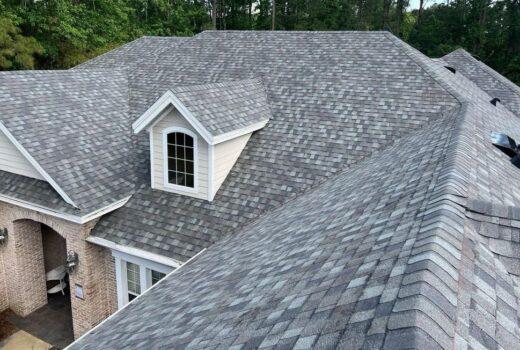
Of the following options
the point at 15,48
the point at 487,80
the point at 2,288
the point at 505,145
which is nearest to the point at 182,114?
the point at 505,145

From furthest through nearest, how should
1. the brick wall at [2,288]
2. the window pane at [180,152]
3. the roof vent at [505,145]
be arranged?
the brick wall at [2,288], the window pane at [180,152], the roof vent at [505,145]

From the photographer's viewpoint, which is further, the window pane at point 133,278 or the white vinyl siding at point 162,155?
the window pane at point 133,278

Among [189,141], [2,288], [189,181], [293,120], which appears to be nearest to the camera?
[189,141]

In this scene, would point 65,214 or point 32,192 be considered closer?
point 65,214

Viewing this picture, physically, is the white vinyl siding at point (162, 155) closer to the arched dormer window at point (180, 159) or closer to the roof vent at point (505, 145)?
the arched dormer window at point (180, 159)

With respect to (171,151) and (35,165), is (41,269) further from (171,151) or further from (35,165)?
(171,151)

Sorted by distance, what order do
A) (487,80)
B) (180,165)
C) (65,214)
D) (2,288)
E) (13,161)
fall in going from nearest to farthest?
1. (65,214)
2. (180,165)
3. (13,161)
4. (2,288)
5. (487,80)

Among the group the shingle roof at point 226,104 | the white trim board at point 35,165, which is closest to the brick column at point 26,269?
the white trim board at point 35,165
